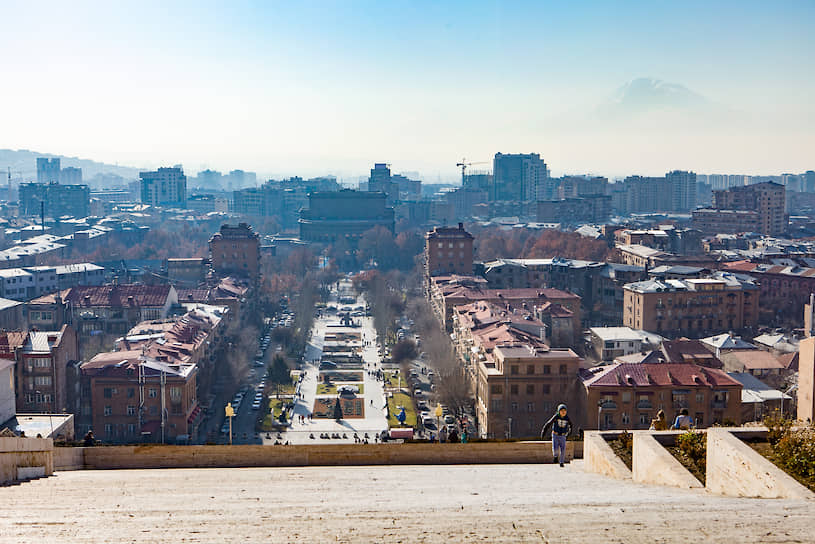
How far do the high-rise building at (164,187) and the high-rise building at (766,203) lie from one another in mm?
72572

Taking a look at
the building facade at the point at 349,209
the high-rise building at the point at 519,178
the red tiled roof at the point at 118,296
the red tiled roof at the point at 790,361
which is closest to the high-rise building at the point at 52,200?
the building facade at the point at 349,209

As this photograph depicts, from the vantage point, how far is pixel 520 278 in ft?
163

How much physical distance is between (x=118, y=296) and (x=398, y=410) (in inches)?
586

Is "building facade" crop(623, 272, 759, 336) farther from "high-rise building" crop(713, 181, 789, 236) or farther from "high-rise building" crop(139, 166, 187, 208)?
"high-rise building" crop(139, 166, 187, 208)

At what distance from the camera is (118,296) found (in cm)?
3628

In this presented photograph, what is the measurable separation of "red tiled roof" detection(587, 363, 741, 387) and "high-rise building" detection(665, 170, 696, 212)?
93.3 m

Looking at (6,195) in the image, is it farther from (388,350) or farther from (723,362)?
(723,362)

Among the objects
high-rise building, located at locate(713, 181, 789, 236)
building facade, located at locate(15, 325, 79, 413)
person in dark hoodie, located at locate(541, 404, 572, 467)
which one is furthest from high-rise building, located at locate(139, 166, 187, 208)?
person in dark hoodie, located at locate(541, 404, 572, 467)

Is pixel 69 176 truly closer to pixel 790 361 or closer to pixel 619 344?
pixel 619 344

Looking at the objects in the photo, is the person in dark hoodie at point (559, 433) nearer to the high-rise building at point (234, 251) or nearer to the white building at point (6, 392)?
the white building at point (6, 392)

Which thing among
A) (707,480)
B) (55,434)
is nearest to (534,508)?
(707,480)

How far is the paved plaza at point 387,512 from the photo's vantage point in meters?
5.39

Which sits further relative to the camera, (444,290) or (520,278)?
(520,278)

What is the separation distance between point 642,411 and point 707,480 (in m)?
15.3
